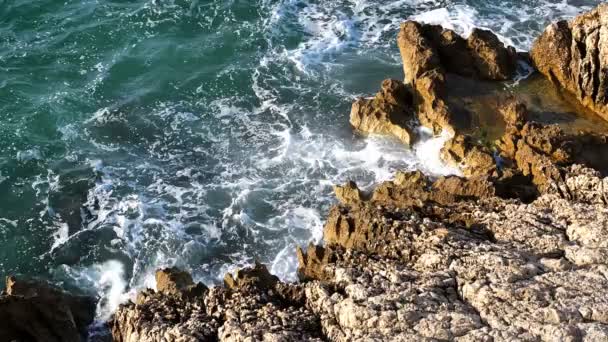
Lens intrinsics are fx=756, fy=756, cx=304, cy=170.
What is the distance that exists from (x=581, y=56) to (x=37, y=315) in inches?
1017

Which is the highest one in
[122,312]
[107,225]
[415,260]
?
[415,260]

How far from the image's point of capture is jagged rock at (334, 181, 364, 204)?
3155 centimetres

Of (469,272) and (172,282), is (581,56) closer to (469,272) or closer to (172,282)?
(469,272)

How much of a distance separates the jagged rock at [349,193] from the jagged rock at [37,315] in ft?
37.7

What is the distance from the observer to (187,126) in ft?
126

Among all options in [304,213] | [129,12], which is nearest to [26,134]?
[129,12]

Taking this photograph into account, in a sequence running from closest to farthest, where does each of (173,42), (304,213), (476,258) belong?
(476,258) < (304,213) < (173,42)

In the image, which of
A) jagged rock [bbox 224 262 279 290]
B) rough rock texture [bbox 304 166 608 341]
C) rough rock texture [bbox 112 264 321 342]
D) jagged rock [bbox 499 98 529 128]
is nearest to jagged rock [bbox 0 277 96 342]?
rough rock texture [bbox 112 264 321 342]

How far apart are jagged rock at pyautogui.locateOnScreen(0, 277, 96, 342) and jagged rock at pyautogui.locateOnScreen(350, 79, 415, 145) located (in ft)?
52.2

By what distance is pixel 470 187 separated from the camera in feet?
91.8

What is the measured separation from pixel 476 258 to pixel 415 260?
1.90 metres

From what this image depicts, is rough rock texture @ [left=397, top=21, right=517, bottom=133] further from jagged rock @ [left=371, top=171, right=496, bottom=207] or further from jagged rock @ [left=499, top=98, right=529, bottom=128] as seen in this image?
jagged rock @ [left=371, top=171, right=496, bottom=207]

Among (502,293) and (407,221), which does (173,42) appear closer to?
(407,221)

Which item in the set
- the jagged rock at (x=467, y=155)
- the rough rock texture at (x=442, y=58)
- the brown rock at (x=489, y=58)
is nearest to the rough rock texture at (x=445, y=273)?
the jagged rock at (x=467, y=155)
